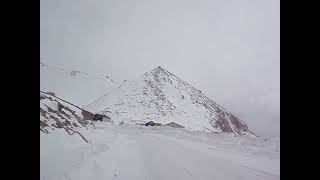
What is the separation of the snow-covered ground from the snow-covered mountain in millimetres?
117

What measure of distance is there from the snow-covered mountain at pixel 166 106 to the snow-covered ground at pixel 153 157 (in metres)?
0.12

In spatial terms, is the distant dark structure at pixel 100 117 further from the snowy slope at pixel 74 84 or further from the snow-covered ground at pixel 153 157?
the snowy slope at pixel 74 84

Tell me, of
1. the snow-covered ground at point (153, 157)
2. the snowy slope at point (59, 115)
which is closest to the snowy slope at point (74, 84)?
the snowy slope at point (59, 115)

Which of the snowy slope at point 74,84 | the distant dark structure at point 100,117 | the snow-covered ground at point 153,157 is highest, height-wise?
the snowy slope at point 74,84

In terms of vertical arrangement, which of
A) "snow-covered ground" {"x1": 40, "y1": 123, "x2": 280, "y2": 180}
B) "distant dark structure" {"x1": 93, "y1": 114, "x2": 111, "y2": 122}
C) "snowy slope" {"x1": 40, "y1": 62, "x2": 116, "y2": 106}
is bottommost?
"snow-covered ground" {"x1": 40, "y1": 123, "x2": 280, "y2": 180}

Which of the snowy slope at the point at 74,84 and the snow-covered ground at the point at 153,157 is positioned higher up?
the snowy slope at the point at 74,84

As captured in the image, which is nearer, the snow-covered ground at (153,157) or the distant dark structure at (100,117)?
the snow-covered ground at (153,157)

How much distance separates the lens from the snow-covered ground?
3.49m

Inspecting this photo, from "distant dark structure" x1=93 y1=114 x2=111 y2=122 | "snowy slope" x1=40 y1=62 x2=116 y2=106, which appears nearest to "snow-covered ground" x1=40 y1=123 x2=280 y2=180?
"distant dark structure" x1=93 y1=114 x2=111 y2=122

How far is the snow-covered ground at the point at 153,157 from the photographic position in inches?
137

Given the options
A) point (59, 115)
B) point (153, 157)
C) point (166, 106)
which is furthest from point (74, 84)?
point (153, 157)

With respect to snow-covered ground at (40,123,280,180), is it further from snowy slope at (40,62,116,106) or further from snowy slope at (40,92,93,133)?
snowy slope at (40,62,116,106)
